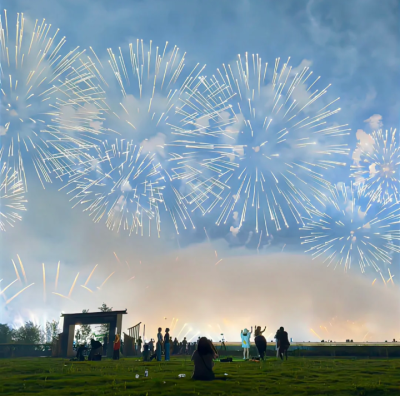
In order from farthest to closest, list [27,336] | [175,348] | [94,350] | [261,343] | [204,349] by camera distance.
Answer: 1. [27,336]
2. [175,348]
3. [94,350]
4. [261,343]
5. [204,349]

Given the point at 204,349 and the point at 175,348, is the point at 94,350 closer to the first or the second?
the point at 175,348

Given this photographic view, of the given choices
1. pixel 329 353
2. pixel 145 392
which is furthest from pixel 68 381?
pixel 329 353

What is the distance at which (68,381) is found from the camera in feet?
46.3

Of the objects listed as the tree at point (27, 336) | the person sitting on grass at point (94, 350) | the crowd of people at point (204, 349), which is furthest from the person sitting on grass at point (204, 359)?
the tree at point (27, 336)

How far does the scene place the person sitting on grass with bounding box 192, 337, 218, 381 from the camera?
42.6ft

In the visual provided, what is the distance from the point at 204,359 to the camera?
43.5 ft

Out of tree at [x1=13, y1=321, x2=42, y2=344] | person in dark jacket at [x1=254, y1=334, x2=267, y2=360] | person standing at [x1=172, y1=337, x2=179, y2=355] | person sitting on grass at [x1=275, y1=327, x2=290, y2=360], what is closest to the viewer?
person in dark jacket at [x1=254, y1=334, x2=267, y2=360]

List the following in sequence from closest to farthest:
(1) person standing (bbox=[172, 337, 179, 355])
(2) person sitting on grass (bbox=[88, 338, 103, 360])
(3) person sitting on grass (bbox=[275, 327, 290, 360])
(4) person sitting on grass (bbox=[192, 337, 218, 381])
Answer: (4) person sitting on grass (bbox=[192, 337, 218, 381]) → (3) person sitting on grass (bbox=[275, 327, 290, 360]) → (2) person sitting on grass (bbox=[88, 338, 103, 360]) → (1) person standing (bbox=[172, 337, 179, 355])

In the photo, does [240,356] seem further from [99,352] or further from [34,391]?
[34,391]

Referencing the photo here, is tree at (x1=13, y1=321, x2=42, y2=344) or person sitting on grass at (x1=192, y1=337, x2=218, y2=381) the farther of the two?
tree at (x1=13, y1=321, x2=42, y2=344)

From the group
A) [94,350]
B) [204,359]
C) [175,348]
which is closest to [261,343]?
[94,350]

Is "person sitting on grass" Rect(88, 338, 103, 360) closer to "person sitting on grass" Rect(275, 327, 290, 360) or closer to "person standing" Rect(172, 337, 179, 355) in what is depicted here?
"person standing" Rect(172, 337, 179, 355)

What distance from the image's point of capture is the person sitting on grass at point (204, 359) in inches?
512

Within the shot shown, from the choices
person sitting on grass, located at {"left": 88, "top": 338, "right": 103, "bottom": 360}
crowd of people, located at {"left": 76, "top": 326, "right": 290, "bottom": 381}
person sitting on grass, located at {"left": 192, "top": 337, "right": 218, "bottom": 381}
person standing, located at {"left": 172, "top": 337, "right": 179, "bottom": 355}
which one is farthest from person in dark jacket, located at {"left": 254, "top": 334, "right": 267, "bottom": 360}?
person standing, located at {"left": 172, "top": 337, "right": 179, "bottom": 355}
